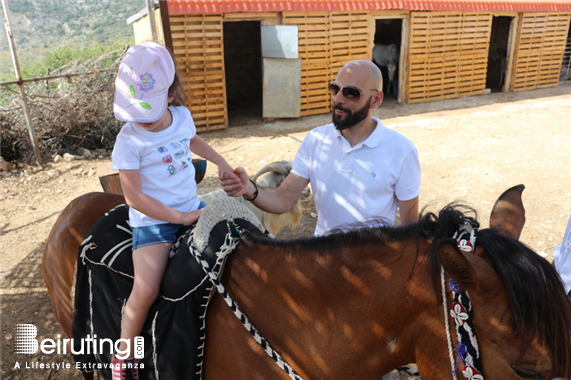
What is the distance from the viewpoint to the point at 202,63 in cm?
1002

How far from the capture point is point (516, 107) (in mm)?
12109

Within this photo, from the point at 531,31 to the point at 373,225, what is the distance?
52.5 ft

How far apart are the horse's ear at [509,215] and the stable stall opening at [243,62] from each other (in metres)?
13.1

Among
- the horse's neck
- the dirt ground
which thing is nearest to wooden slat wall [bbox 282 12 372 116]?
the dirt ground

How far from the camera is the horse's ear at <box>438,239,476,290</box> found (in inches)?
43.6

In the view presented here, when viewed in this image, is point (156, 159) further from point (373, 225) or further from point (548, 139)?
point (548, 139)

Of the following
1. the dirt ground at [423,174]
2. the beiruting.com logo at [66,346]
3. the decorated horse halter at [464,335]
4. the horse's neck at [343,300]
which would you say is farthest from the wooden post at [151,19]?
the decorated horse halter at [464,335]

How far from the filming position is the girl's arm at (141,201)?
1.90 metres

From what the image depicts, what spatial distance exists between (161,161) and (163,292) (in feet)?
2.21

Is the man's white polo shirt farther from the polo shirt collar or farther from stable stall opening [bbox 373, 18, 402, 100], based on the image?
stable stall opening [bbox 373, 18, 402, 100]

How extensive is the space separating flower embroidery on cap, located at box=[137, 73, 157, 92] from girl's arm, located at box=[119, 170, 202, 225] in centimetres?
41

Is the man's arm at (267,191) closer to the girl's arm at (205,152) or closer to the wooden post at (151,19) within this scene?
the girl's arm at (205,152)

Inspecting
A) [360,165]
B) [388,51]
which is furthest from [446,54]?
[360,165]

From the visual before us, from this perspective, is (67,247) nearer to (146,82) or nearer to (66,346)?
(146,82)
